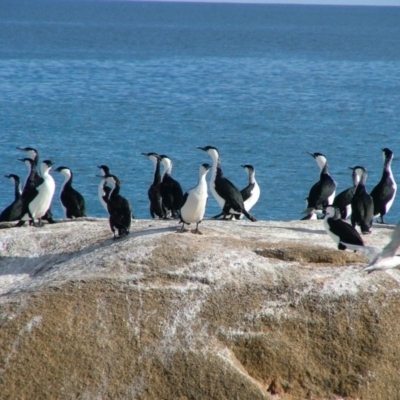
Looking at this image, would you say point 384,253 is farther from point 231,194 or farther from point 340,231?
point 231,194

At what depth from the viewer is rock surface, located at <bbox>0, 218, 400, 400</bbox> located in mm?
13266

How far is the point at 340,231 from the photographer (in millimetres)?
15461

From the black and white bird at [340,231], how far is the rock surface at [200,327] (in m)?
0.53

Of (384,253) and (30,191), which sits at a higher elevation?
(384,253)

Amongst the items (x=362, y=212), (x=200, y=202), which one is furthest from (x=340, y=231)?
(x=200, y=202)

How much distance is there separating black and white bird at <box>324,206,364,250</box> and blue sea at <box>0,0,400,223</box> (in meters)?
15.6

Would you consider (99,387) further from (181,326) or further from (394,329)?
(394,329)

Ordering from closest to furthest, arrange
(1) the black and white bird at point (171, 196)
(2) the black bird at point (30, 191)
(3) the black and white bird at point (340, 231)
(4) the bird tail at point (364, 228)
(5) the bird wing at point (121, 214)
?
(3) the black and white bird at point (340, 231)
(5) the bird wing at point (121, 214)
(4) the bird tail at point (364, 228)
(2) the black bird at point (30, 191)
(1) the black and white bird at point (171, 196)

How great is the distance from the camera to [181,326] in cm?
1363

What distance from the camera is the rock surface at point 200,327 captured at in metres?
13.3

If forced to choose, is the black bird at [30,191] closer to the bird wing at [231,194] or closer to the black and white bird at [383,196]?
the bird wing at [231,194]

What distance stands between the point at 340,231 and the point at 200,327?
313 centimetres

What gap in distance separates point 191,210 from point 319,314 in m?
2.97

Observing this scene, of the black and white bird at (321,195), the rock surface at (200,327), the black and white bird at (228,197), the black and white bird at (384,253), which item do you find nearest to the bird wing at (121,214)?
the rock surface at (200,327)
